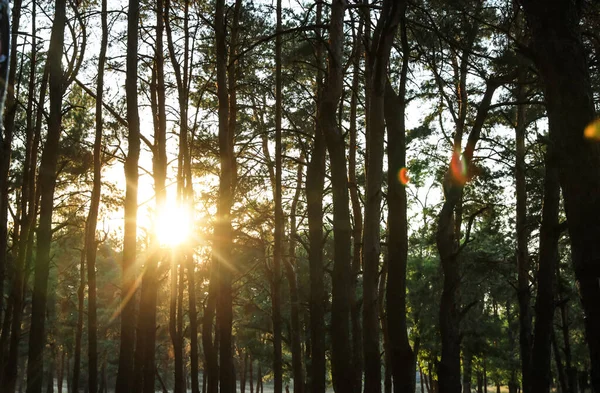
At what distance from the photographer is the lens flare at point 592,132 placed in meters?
5.12

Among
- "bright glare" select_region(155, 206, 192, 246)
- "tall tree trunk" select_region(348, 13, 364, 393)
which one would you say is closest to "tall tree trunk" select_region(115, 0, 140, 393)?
"tall tree trunk" select_region(348, 13, 364, 393)

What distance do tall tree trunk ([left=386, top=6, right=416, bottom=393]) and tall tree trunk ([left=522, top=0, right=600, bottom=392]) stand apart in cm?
320

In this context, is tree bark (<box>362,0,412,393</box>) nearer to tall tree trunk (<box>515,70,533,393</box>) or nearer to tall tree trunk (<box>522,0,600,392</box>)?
tall tree trunk (<box>522,0,600,392</box>)

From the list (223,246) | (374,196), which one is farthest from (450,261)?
(223,246)

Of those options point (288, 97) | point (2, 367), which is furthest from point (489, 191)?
point (2, 367)

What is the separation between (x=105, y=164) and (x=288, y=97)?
7.60 meters

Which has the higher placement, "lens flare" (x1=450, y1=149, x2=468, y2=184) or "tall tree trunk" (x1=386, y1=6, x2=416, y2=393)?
"lens flare" (x1=450, y1=149, x2=468, y2=184)

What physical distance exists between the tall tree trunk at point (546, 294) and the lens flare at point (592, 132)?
20.6ft

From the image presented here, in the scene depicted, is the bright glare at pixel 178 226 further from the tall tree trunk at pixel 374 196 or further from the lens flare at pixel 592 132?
the lens flare at pixel 592 132

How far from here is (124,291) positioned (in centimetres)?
1362

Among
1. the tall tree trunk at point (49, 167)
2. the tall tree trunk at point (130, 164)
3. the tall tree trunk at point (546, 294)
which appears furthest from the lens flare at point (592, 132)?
the tall tree trunk at point (49, 167)

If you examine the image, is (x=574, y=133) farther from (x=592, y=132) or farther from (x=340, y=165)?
(x=340, y=165)

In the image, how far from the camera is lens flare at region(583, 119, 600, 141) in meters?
5.12

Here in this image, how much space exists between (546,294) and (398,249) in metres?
4.39
